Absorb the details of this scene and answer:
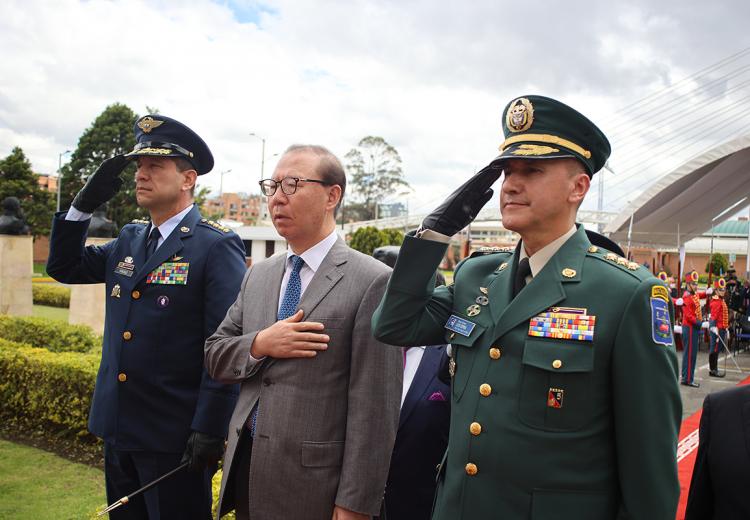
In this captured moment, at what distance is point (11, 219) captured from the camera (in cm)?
→ 898

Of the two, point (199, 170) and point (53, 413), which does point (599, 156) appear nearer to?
point (199, 170)

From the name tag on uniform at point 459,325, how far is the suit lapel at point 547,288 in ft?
0.35

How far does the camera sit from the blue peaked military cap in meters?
2.96

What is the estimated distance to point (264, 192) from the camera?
244 centimetres

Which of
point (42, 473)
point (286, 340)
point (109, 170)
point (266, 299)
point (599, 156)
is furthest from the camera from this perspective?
point (42, 473)

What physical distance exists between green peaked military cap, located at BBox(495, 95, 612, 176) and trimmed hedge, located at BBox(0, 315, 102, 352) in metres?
6.17

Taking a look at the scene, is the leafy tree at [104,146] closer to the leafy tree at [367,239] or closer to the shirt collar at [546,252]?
the leafy tree at [367,239]

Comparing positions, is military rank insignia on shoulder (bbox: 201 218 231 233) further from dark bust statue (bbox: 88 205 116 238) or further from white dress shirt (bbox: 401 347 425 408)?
dark bust statue (bbox: 88 205 116 238)

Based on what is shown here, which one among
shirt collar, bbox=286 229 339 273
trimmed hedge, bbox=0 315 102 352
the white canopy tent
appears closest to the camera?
shirt collar, bbox=286 229 339 273

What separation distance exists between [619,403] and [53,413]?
5.48 m

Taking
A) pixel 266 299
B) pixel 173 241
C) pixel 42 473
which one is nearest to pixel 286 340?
pixel 266 299

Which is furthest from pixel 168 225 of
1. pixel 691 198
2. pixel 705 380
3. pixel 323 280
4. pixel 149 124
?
pixel 691 198

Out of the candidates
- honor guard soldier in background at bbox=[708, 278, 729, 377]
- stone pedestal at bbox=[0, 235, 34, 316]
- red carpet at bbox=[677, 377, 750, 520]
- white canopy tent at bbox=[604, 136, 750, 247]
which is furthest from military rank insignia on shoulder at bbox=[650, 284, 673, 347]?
white canopy tent at bbox=[604, 136, 750, 247]

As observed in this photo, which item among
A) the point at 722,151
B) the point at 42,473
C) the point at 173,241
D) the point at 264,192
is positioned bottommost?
the point at 42,473
